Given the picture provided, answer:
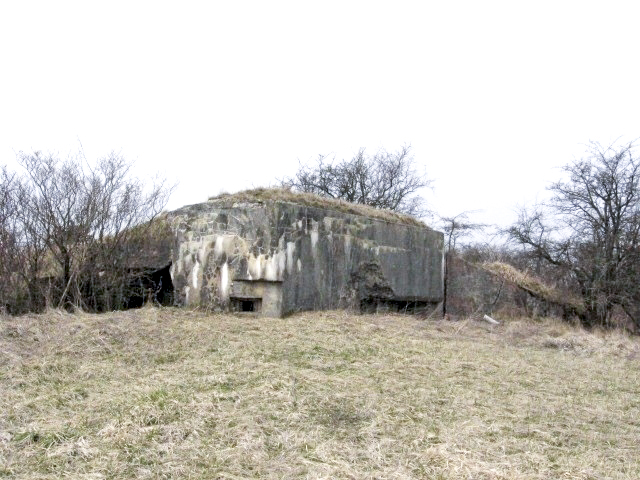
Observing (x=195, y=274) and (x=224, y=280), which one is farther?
(x=195, y=274)

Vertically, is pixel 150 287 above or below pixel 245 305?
above

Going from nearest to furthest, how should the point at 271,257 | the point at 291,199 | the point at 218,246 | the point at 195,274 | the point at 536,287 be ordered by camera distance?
the point at 271,257 < the point at 218,246 < the point at 195,274 < the point at 291,199 < the point at 536,287

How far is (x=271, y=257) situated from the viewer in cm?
1056

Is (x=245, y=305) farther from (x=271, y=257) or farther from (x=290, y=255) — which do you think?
(x=290, y=255)

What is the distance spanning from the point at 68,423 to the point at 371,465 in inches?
94.3

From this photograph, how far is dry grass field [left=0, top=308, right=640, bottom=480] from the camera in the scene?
4375mm

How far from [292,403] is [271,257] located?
16.6 ft

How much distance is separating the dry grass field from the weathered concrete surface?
0.97 meters

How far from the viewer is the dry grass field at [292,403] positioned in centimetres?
438

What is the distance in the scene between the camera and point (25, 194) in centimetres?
1121

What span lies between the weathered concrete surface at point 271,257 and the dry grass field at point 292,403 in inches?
38.1

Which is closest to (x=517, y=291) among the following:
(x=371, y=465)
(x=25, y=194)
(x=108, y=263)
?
(x=108, y=263)

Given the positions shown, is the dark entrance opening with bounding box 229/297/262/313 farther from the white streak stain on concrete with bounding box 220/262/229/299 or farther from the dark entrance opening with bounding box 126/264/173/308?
the dark entrance opening with bounding box 126/264/173/308

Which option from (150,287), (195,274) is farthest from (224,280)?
(150,287)
